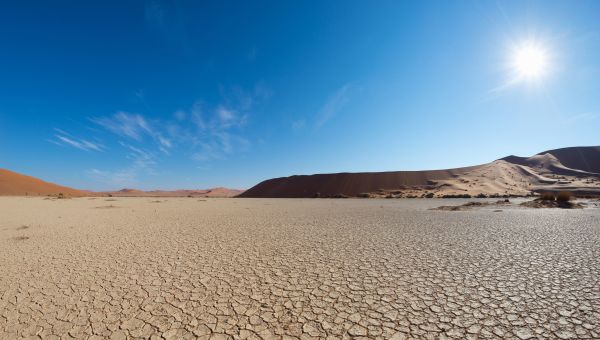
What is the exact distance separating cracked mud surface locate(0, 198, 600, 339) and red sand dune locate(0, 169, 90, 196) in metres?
52.5

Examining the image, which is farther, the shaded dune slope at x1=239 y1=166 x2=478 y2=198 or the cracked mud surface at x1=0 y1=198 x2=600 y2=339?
the shaded dune slope at x1=239 y1=166 x2=478 y2=198

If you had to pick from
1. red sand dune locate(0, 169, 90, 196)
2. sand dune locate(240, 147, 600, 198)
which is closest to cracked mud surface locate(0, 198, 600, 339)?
sand dune locate(240, 147, 600, 198)

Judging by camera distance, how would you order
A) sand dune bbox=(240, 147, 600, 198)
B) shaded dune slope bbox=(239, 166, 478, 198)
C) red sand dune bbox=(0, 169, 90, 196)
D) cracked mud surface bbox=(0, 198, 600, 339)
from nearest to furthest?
cracked mud surface bbox=(0, 198, 600, 339) < sand dune bbox=(240, 147, 600, 198) < red sand dune bbox=(0, 169, 90, 196) < shaded dune slope bbox=(239, 166, 478, 198)

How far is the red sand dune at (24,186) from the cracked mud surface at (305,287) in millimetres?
52540

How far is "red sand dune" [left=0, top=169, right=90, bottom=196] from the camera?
144 feet

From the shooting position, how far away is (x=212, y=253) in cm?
690

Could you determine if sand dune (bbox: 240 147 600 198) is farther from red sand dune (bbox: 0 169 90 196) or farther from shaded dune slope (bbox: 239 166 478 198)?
red sand dune (bbox: 0 169 90 196)

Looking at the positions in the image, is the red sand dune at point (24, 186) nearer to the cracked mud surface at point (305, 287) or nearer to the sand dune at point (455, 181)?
the sand dune at point (455, 181)

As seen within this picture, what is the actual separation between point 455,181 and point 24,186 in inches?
3070

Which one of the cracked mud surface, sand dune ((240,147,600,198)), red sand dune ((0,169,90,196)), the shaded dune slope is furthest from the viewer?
the shaded dune slope

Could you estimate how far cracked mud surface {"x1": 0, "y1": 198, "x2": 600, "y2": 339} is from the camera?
3.41 m

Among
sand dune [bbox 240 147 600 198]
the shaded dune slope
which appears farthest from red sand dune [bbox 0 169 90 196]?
sand dune [bbox 240 147 600 198]

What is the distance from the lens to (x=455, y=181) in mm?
43500

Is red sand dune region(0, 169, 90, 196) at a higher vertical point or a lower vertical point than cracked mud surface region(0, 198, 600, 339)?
higher
